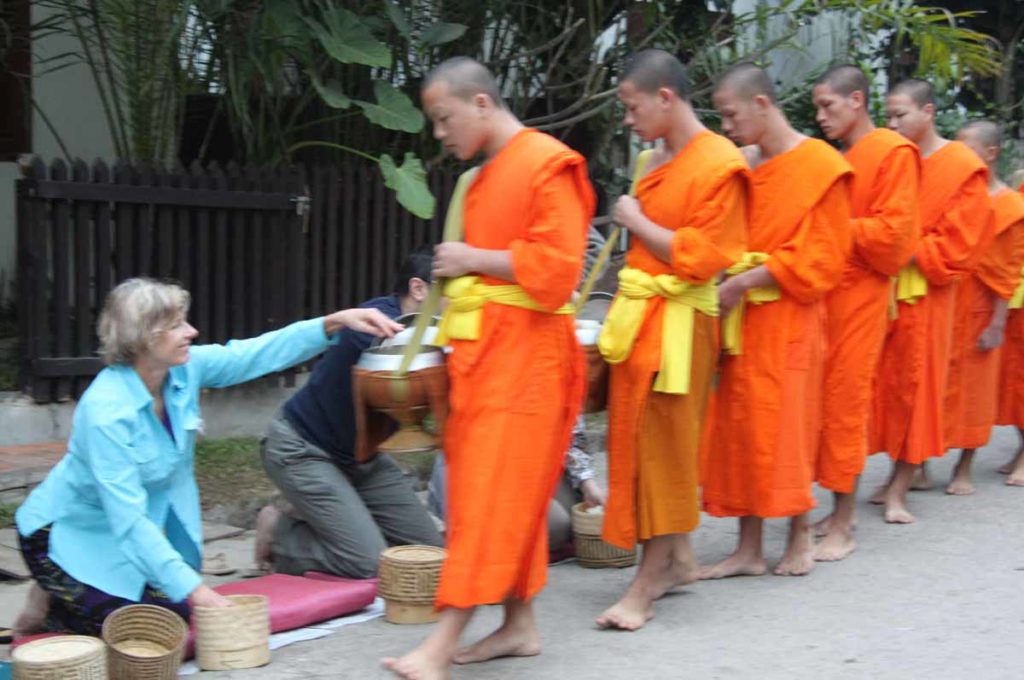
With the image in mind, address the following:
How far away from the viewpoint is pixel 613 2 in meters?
9.30

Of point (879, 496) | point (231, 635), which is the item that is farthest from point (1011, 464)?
point (231, 635)

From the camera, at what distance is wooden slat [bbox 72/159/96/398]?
259 inches

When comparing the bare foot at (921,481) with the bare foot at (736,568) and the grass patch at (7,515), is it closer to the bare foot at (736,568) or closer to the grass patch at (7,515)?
the bare foot at (736,568)

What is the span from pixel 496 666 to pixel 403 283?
150 centimetres

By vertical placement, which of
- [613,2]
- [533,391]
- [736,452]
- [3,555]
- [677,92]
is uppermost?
[613,2]

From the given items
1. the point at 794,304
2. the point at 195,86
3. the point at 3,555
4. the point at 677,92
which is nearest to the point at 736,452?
the point at 794,304

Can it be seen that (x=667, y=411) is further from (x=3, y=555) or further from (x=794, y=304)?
(x=3, y=555)

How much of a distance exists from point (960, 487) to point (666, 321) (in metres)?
2.99

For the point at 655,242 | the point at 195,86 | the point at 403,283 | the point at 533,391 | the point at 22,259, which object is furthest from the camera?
the point at 195,86

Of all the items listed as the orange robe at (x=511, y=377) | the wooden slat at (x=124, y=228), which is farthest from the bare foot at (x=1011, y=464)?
the wooden slat at (x=124, y=228)

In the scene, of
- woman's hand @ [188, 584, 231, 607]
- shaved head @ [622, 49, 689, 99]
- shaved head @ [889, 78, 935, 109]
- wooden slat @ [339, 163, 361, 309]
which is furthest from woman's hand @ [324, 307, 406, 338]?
wooden slat @ [339, 163, 361, 309]

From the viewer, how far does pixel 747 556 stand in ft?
17.6

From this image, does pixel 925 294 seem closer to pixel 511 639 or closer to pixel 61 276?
pixel 511 639

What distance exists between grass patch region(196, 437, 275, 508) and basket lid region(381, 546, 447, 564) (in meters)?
1.51
